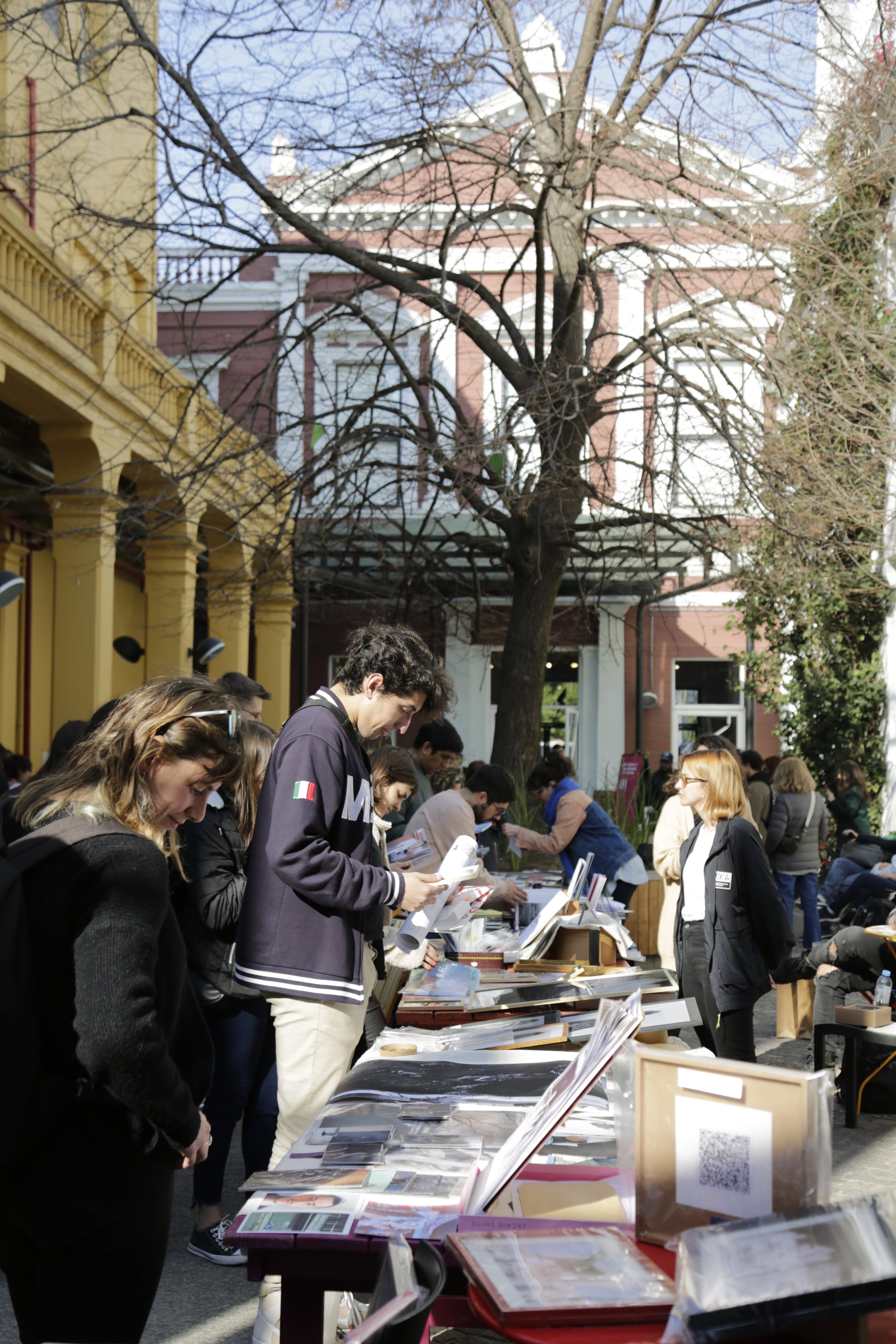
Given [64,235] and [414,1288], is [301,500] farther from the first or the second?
[414,1288]

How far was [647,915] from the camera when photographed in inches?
356

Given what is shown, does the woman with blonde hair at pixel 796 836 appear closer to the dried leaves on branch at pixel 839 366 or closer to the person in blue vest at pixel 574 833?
the dried leaves on branch at pixel 839 366

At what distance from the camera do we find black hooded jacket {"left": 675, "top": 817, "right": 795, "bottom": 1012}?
184 inches

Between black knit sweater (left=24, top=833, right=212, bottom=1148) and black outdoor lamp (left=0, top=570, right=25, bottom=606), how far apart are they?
7.35 metres

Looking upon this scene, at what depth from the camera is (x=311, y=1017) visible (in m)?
3.04

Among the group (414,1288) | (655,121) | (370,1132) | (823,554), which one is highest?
(655,121)

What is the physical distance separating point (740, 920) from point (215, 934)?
214 centimetres

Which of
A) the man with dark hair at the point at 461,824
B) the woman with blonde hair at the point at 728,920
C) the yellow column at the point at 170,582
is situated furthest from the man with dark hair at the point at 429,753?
the yellow column at the point at 170,582

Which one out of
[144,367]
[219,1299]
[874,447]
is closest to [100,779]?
[219,1299]

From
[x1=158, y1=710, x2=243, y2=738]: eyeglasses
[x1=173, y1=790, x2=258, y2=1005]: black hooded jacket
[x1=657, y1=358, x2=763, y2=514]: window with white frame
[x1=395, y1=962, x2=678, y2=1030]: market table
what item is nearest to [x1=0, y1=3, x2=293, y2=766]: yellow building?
[x1=657, y1=358, x2=763, y2=514]: window with white frame

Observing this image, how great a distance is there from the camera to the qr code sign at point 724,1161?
1717 mm

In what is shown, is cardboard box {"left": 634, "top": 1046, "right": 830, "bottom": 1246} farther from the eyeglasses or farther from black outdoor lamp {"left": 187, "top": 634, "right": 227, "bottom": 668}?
black outdoor lamp {"left": 187, "top": 634, "right": 227, "bottom": 668}

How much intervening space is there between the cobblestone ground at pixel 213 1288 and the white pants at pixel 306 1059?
669mm

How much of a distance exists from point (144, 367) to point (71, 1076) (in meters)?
10.5
